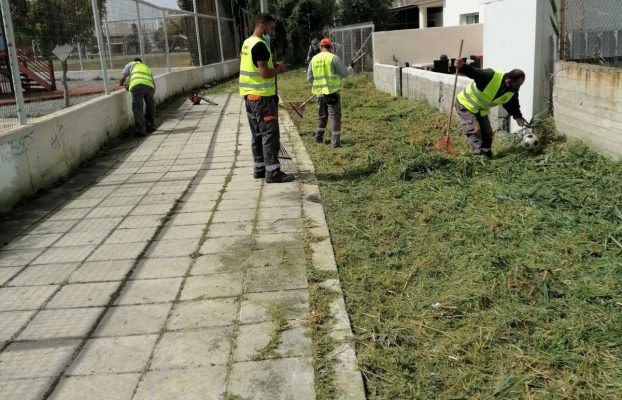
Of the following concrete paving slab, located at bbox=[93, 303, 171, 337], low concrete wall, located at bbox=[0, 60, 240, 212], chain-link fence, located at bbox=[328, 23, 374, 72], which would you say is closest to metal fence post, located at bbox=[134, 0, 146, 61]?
low concrete wall, located at bbox=[0, 60, 240, 212]

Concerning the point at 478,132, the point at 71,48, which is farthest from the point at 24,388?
the point at 71,48

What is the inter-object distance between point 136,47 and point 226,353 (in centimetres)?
1303

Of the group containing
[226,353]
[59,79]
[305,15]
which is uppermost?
[305,15]

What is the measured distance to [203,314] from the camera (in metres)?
3.72

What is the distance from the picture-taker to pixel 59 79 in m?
10.5

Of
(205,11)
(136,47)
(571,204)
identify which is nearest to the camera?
(571,204)

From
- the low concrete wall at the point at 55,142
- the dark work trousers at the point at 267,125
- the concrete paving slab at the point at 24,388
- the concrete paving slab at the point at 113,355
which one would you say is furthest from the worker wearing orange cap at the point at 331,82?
the concrete paving slab at the point at 24,388

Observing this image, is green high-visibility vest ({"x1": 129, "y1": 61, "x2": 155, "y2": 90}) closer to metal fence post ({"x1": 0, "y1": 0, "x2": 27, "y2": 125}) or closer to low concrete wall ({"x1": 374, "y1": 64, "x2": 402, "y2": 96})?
metal fence post ({"x1": 0, "y1": 0, "x2": 27, "y2": 125})

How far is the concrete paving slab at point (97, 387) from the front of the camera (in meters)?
2.93

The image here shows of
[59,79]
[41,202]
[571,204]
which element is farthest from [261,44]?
[59,79]

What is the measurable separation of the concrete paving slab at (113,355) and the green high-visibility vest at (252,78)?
12.1ft

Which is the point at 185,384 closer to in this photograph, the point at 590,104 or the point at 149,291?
the point at 149,291

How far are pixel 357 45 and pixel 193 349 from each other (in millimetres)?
18511

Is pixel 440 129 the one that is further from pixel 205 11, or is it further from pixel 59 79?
pixel 205 11
